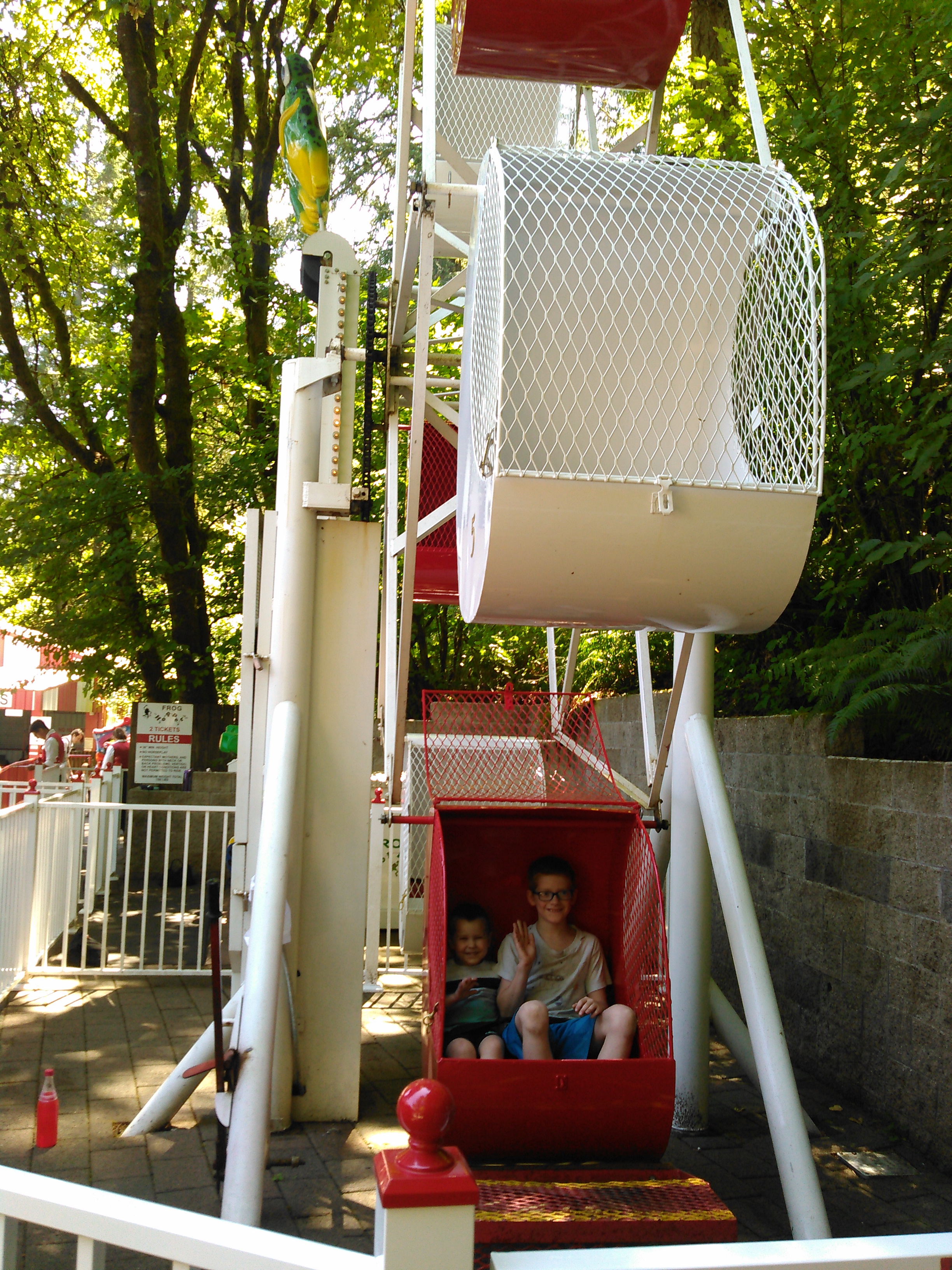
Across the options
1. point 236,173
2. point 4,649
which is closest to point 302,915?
point 236,173

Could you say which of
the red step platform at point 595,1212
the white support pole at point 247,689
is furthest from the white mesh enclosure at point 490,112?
the red step platform at point 595,1212

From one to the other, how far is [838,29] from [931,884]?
5151 millimetres

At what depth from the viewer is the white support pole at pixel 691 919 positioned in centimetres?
462

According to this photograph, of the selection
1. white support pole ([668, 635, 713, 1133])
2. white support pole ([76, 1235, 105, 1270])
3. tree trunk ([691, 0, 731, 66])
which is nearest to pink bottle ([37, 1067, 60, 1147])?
white support pole ([668, 635, 713, 1133])

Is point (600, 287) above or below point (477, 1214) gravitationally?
above

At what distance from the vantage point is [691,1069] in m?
4.64

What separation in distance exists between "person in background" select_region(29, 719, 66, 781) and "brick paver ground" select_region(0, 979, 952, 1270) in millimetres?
6416

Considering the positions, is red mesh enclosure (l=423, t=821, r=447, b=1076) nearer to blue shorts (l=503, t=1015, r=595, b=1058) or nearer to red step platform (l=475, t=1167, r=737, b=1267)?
blue shorts (l=503, t=1015, r=595, b=1058)

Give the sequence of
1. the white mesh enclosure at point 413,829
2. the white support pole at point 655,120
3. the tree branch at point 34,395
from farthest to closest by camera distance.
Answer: the tree branch at point 34,395
the white mesh enclosure at point 413,829
the white support pole at point 655,120

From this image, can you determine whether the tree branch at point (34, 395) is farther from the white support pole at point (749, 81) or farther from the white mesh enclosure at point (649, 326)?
the white mesh enclosure at point (649, 326)

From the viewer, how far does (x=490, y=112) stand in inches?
280

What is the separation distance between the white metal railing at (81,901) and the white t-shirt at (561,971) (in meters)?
1.92

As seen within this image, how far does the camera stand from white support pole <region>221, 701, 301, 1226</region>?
3.41 metres

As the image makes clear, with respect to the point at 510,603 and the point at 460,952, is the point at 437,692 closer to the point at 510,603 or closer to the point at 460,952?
the point at 460,952
